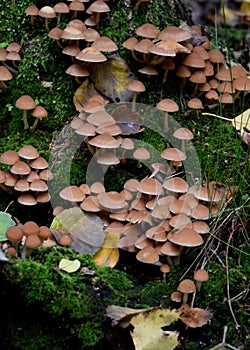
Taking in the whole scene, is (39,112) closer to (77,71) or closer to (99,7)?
(77,71)

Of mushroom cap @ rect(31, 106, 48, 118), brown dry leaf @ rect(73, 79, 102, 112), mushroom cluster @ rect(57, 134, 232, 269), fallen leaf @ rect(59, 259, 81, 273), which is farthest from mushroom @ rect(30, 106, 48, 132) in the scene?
fallen leaf @ rect(59, 259, 81, 273)

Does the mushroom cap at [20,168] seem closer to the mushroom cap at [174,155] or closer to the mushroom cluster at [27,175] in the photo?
the mushroom cluster at [27,175]

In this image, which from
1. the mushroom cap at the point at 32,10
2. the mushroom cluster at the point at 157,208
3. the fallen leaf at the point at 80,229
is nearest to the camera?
the mushroom cluster at the point at 157,208

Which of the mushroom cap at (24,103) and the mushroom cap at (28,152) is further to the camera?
the mushroom cap at (24,103)

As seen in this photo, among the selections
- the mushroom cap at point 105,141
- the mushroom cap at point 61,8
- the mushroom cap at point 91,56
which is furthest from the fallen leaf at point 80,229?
the mushroom cap at point 61,8

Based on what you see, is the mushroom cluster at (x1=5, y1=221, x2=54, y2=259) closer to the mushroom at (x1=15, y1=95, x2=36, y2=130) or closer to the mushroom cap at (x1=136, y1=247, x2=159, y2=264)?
the mushroom cap at (x1=136, y1=247, x2=159, y2=264)

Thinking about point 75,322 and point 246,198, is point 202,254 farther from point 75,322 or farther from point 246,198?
point 75,322

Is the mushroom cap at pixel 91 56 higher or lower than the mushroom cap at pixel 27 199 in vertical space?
higher
